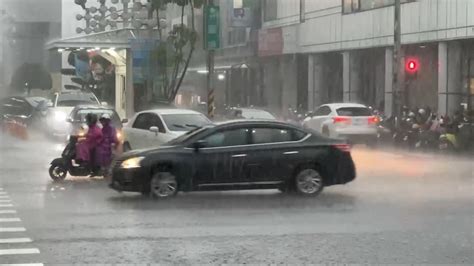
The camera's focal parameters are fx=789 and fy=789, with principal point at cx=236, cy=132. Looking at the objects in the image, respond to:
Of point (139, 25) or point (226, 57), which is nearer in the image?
point (139, 25)

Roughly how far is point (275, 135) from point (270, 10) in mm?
33247

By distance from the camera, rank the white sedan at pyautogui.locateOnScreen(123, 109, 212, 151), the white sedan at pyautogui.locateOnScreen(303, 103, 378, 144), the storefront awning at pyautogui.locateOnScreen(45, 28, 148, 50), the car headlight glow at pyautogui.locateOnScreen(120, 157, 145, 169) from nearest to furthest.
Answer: the car headlight glow at pyautogui.locateOnScreen(120, 157, 145, 169)
the white sedan at pyautogui.locateOnScreen(123, 109, 212, 151)
the white sedan at pyautogui.locateOnScreen(303, 103, 378, 144)
the storefront awning at pyautogui.locateOnScreen(45, 28, 148, 50)

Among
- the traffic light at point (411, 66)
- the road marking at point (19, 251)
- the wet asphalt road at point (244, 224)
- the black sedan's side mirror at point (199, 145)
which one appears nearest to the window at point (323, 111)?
the traffic light at point (411, 66)

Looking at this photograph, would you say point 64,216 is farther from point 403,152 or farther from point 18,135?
point 18,135

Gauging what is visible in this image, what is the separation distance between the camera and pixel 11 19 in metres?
42.8

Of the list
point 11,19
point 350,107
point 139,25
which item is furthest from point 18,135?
point 350,107

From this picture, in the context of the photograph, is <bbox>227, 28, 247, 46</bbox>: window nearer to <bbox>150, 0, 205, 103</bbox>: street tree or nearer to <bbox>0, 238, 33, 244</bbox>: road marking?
<bbox>150, 0, 205, 103</bbox>: street tree

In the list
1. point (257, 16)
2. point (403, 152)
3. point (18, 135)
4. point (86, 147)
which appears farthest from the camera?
point (257, 16)

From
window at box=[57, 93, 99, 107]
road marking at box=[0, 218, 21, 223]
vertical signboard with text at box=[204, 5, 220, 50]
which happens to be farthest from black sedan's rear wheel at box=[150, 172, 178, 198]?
window at box=[57, 93, 99, 107]

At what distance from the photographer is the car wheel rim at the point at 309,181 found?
44.6ft

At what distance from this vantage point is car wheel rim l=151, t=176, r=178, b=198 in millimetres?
13164

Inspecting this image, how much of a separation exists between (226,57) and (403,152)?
29.3 metres

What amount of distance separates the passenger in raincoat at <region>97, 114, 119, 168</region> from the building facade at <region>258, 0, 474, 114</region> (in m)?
13.4

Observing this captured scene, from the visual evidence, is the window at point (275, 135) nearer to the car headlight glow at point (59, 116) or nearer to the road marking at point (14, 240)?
the road marking at point (14, 240)
